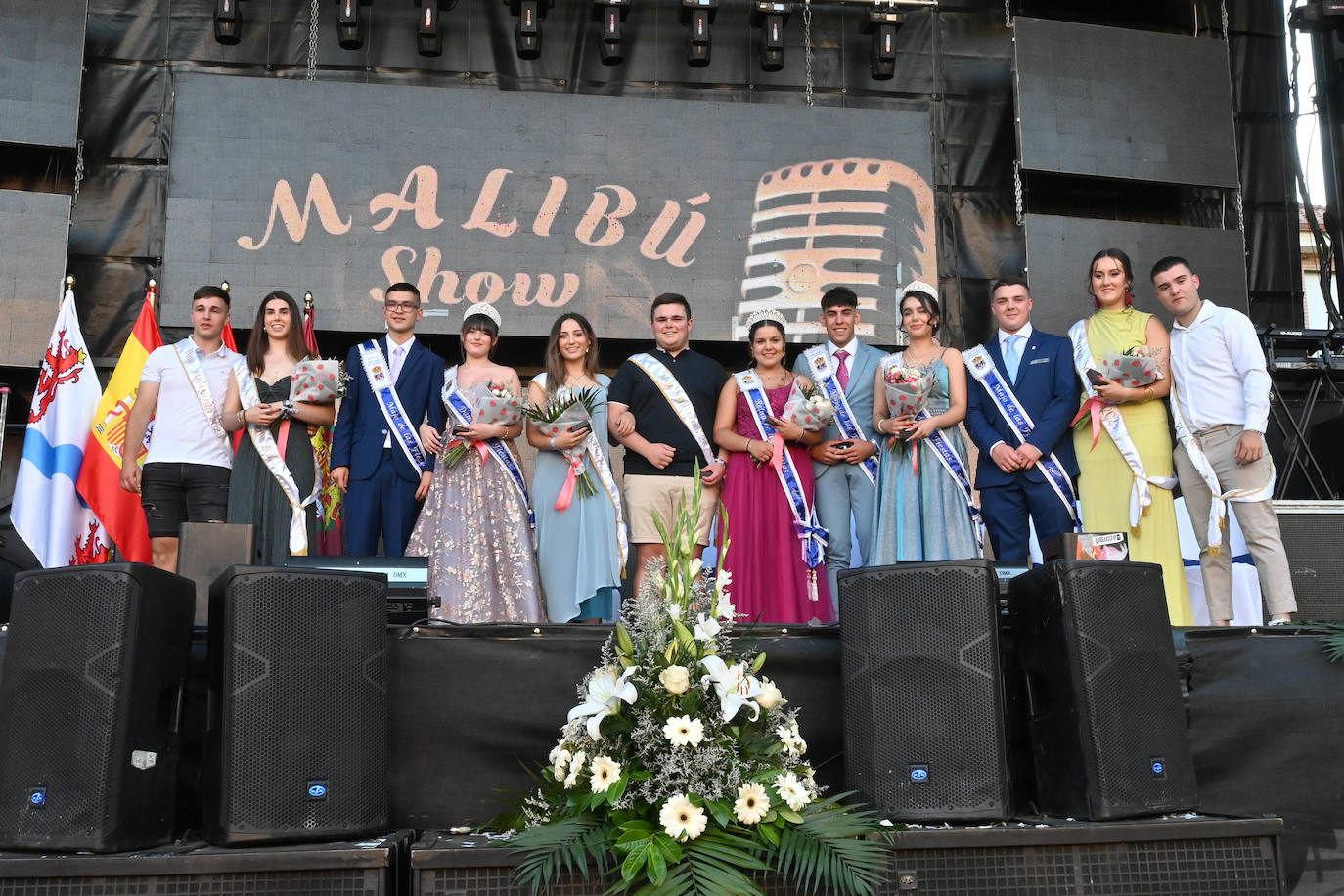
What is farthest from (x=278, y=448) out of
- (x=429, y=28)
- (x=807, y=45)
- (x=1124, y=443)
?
(x=807, y=45)

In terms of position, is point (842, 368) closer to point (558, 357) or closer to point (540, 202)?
point (558, 357)

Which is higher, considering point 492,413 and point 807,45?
point 807,45

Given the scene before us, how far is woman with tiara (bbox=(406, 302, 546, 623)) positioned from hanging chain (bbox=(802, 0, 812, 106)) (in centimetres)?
278

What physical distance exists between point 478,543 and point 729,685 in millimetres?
2176

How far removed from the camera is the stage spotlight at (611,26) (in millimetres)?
6098

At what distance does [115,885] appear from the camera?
2.15 metres

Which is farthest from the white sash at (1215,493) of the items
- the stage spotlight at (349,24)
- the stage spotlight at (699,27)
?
the stage spotlight at (349,24)

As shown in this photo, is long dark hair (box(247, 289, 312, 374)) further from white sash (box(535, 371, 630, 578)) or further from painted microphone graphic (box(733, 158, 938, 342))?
painted microphone graphic (box(733, 158, 938, 342))

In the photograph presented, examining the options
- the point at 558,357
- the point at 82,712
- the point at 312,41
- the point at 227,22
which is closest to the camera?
the point at 82,712

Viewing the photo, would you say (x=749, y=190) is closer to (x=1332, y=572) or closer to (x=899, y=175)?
(x=899, y=175)

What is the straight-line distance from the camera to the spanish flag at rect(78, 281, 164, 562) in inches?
206

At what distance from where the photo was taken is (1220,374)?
14.0 feet

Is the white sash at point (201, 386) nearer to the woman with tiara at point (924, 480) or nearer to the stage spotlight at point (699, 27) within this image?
the woman with tiara at point (924, 480)

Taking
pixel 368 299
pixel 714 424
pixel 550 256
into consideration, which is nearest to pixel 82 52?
pixel 368 299
